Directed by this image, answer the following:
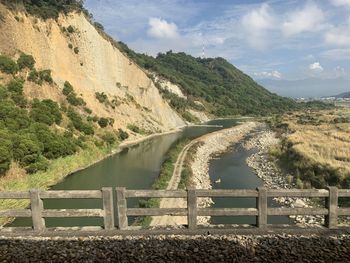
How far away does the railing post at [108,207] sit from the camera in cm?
1076

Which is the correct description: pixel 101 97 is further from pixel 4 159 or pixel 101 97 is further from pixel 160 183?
pixel 160 183

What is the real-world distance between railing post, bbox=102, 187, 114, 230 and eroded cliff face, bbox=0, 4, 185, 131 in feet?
149

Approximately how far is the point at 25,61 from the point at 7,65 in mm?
4591

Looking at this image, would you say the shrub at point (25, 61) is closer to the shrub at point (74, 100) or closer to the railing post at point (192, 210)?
the shrub at point (74, 100)

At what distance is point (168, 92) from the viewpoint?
5335 inches

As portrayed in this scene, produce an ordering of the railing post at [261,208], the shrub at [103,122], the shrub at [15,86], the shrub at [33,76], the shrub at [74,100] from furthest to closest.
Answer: the shrub at [103,122] < the shrub at [74,100] < the shrub at [33,76] < the shrub at [15,86] < the railing post at [261,208]

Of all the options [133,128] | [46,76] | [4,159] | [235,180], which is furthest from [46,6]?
[235,180]

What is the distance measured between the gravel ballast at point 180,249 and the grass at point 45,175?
14.6 m

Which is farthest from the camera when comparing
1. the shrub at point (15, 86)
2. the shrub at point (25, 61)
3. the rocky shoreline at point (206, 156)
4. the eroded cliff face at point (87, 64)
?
the eroded cliff face at point (87, 64)

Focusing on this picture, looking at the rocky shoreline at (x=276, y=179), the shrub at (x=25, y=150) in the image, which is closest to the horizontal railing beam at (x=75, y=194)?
the rocky shoreline at (x=276, y=179)

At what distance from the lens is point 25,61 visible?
55.3m

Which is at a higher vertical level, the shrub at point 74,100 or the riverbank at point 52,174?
the shrub at point 74,100

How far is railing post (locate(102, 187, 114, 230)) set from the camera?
10.8m

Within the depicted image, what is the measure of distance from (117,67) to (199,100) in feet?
247
